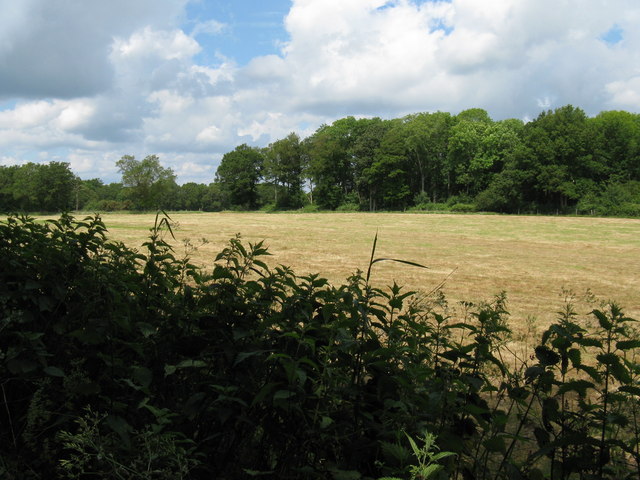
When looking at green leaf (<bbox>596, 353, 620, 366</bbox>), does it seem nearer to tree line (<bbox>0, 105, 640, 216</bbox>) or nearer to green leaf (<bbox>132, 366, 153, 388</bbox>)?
green leaf (<bbox>132, 366, 153, 388</bbox>)

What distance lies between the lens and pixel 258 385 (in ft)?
6.51

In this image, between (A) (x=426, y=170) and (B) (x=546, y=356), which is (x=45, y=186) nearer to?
(A) (x=426, y=170)

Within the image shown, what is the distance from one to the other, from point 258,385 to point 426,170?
84.7 metres

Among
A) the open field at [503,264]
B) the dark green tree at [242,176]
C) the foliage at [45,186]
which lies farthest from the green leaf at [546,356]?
the dark green tree at [242,176]

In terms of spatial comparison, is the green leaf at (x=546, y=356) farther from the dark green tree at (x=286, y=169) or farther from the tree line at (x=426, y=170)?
the dark green tree at (x=286, y=169)

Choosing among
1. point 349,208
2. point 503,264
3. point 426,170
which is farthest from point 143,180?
point 503,264

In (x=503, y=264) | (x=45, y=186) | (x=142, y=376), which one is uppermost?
(x=45, y=186)

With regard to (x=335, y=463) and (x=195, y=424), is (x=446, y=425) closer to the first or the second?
(x=335, y=463)

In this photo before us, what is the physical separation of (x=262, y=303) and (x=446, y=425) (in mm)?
954

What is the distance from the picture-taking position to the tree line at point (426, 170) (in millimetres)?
63938

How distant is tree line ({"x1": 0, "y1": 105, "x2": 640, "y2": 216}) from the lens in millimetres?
63938

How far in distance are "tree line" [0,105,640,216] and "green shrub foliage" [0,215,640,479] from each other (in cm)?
5406

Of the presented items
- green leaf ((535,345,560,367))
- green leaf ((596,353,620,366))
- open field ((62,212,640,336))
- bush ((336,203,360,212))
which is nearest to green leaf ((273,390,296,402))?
green leaf ((535,345,560,367))

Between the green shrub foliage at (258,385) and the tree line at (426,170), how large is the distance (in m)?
54.1
